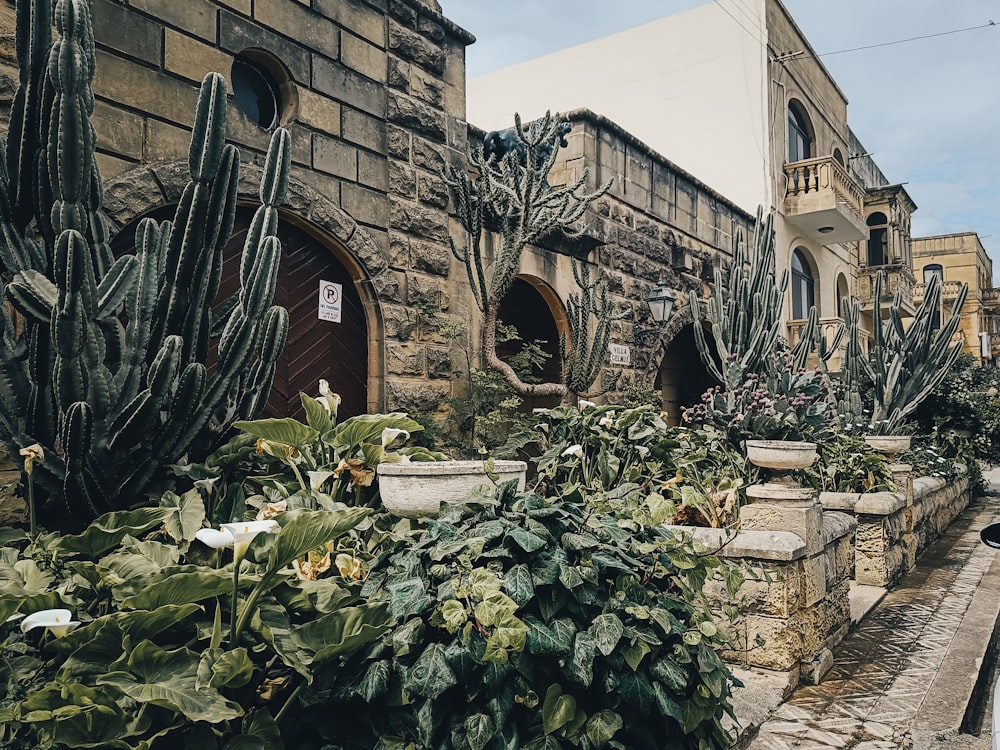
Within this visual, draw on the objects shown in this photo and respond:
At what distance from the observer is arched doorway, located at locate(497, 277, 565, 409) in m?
8.23

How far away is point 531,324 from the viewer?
850 cm

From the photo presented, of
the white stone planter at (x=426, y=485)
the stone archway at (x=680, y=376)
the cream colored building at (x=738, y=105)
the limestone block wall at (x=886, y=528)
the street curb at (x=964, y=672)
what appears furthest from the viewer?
the cream colored building at (x=738, y=105)

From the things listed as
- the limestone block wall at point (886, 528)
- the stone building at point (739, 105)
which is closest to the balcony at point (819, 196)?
the stone building at point (739, 105)

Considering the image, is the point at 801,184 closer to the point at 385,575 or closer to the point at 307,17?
the point at 307,17

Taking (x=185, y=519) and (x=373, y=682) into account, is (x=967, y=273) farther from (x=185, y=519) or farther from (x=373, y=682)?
(x=373, y=682)

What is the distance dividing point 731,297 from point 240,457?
6.51m

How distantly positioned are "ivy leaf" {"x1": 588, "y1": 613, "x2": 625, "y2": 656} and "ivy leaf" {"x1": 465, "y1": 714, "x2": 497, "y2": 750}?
350 mm

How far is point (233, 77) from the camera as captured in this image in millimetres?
4629

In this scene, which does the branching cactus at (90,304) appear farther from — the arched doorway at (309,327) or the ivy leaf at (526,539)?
the ivy leaf at (526,539)

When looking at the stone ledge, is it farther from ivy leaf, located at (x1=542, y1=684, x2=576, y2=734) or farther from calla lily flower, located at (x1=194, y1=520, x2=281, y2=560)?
calla lily flower, located at (x1=194, y1=520, x2=281, y2=560)

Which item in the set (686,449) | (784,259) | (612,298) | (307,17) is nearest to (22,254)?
(307,17)

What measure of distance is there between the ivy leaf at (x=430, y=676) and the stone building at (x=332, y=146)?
3060 millimetres

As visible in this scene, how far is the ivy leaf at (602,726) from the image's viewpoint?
6.24 feet

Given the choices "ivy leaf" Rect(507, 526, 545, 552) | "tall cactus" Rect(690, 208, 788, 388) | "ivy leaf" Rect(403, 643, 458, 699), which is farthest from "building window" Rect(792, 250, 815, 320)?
"ivy leaf" Rect(403, 643, 458, 699)
